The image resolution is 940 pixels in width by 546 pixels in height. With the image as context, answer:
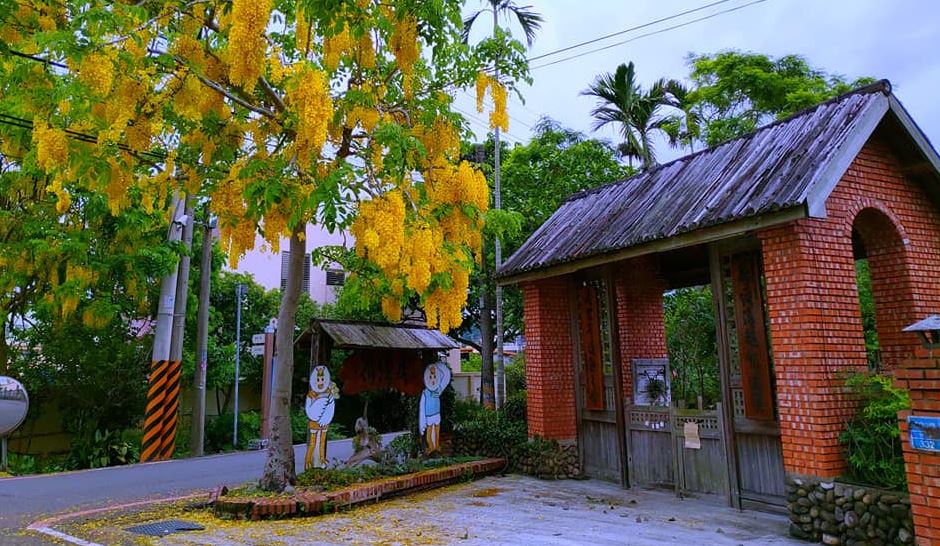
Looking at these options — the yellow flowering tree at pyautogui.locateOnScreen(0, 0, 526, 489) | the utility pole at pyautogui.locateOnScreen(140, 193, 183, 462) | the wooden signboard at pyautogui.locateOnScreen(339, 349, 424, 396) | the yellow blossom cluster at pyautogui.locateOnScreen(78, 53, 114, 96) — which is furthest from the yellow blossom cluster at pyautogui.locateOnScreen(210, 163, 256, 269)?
the utility pole at pyautogui.locateOnScreen(140, 193, 183, 462)

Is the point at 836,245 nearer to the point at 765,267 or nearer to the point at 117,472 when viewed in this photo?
the point at 765,267

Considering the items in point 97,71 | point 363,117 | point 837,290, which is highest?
point 363,117

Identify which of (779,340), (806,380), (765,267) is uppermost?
(765,267)

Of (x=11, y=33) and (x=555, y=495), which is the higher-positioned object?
(x=11, y=33)

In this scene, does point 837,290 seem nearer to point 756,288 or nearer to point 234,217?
point 756,288

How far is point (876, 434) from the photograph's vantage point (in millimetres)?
5926

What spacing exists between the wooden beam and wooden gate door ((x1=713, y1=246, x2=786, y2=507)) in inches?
29.4

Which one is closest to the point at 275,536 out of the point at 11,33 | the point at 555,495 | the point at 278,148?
the point at 555,495

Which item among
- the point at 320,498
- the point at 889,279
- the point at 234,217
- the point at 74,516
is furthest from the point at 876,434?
the point at 74,516

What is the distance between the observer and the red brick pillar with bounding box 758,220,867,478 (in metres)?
6.21

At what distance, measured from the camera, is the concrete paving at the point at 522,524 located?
20.9 ft

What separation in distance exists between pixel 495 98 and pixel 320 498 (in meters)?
5.47

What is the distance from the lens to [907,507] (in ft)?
17.6

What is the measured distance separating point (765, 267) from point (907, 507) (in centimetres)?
261
